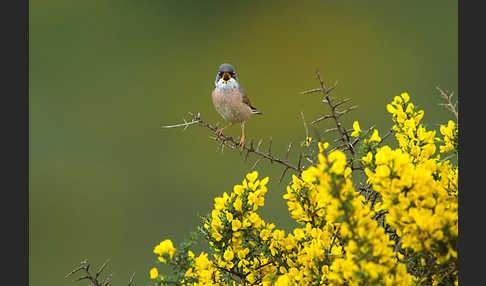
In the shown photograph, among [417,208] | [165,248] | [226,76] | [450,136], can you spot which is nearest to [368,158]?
[417,208]

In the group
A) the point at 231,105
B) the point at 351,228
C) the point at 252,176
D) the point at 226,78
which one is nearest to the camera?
the point at 351,228

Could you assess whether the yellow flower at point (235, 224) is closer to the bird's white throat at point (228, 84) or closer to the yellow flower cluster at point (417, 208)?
the yellow flower cluster at point (417, 208)

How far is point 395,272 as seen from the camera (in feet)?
5.55

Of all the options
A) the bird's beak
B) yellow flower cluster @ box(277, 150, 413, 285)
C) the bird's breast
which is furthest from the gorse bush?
the bird's beak

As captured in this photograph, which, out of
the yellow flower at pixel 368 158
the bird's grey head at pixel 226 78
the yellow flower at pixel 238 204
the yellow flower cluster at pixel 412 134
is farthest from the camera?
the bird's grey head at pixel 226 78

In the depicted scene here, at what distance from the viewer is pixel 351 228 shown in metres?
1.67

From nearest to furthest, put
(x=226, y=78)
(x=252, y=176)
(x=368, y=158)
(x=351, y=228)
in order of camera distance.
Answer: (x=351, y=228) < (x=368, y=158) < (x=252, y=176) < (x=226, y=78)

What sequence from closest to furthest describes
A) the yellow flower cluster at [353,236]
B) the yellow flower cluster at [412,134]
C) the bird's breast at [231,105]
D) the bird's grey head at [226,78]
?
the yellow flower cluster at [353,236]
the yellow flower cluster at [412,134]
the bird's breast at [231,105]
the bird's grey head at [226,78]

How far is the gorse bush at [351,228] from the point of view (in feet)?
5.53

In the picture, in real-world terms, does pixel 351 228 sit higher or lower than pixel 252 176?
lower

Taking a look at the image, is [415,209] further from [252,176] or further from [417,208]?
[252,176]

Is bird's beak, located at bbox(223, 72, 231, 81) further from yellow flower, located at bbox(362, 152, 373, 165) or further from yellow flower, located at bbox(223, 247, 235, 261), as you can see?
yellow flower, located at bbox(362, 152, 373, 165)

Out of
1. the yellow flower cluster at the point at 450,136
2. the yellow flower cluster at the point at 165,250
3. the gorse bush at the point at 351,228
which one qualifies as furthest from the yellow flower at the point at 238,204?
the yellow flower cluster at the point at 450,136

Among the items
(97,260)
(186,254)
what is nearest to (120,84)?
(97,260)
